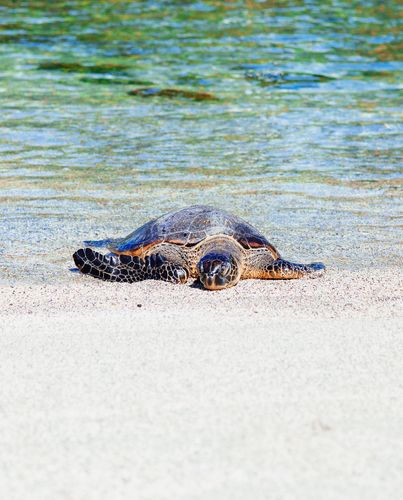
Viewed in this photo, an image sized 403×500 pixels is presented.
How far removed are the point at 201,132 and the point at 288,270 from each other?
6864 mm

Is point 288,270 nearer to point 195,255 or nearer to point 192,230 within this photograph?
point 195,255

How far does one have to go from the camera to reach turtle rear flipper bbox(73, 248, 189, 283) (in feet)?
24.0

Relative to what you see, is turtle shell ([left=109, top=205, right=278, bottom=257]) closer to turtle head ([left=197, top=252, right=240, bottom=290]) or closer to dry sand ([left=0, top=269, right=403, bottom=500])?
turtle head ([left=197, top=252, right=240, bottom=290])

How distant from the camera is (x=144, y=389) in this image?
15.6 feet

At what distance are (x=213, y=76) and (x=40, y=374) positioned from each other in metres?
14.4

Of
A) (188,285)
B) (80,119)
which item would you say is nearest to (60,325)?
(188,285)

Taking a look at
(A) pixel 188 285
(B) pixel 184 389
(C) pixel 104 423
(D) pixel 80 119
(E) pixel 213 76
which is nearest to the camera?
(C) pixel 104 423

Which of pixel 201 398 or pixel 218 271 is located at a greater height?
pixel 201 398

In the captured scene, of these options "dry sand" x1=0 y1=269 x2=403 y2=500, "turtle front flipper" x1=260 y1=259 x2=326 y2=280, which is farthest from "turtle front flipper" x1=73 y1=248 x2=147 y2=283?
"turtle front flipper" x1=260 y1=259 x2=326 y2=280

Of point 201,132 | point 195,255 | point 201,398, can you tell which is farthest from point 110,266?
point 201,132

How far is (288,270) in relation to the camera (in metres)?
7.45

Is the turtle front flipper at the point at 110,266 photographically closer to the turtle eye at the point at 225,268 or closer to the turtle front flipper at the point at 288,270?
the turtle eye at the point at 225,268

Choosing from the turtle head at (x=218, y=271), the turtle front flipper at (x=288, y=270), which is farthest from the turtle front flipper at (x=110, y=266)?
the turtle front flipper at (x=288, y=270)

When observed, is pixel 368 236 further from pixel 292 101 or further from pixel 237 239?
pixel 292 101
